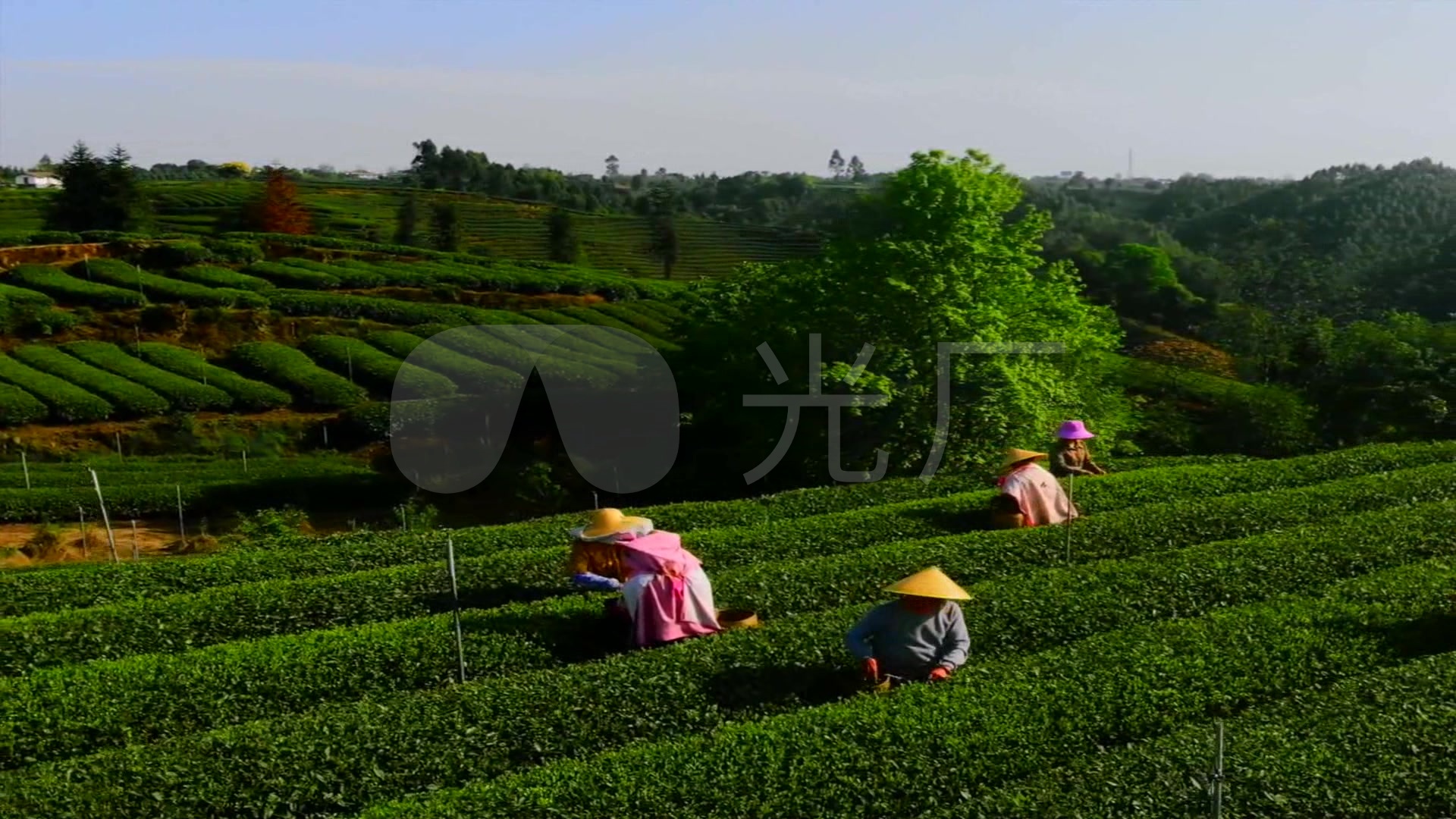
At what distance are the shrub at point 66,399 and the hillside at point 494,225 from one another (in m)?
28.1

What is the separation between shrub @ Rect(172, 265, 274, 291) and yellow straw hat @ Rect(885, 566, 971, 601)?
46.0 metres

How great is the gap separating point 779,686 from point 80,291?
154 ft

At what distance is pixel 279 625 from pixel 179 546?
45.5 feet

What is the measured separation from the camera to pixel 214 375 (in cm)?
3972

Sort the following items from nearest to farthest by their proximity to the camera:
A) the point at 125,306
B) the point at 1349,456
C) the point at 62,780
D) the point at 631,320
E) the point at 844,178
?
the point at 62,780, the point at 1349,456, the point at 125,306, the point at 631,320, the point at 844,178

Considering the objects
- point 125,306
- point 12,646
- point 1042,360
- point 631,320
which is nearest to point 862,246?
point 1042,360

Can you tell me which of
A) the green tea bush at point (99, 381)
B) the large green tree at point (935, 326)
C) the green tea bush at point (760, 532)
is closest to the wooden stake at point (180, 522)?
the green tea bush at point (760, 532)

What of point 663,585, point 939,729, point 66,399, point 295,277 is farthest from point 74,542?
point 295,277

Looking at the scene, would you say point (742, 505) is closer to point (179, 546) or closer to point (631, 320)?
point (179, 546)

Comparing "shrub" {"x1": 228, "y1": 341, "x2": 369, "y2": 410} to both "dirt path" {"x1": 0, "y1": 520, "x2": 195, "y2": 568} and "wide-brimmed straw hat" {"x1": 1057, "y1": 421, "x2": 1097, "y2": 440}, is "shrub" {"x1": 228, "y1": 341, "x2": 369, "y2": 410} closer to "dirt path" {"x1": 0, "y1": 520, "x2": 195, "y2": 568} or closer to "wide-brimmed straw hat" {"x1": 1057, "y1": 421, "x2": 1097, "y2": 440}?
"dirt path" {"x1": 0, "y1": 520, "x2": 195, "y2": 568}

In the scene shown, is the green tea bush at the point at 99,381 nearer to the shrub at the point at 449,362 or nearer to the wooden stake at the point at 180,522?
the shrub at the point at 449,362

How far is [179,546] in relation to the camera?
78.2 feet

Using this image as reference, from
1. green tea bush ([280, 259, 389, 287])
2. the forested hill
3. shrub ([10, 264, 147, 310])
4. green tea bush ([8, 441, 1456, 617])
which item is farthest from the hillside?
green tea bush ([8, 441, 1456, 617])

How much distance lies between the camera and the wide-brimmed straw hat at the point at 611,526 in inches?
403
